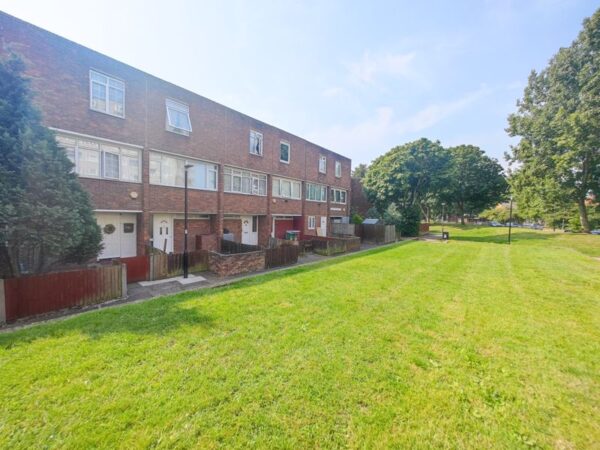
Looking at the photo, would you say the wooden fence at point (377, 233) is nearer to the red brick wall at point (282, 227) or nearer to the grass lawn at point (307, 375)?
the red brick wall at point (282, 227)

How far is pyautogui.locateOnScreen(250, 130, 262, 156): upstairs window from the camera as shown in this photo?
53.0ft

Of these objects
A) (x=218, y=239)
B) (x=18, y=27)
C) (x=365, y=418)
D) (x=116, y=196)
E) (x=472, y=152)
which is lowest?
(x=365, y=418)

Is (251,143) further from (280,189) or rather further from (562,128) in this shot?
(562,128)

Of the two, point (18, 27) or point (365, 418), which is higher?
point (18, 27)

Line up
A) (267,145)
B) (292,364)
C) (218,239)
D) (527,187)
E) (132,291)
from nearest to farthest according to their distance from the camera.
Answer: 1. (292,364)
2. (132,291)
3. (218,239)
4. (267,145)
5. (527,187)

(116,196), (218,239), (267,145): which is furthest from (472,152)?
(116,196)

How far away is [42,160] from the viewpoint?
236 inches

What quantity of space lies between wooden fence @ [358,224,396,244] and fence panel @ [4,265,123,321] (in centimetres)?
1988

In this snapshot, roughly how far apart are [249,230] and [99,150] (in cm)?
925

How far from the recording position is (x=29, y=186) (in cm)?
584

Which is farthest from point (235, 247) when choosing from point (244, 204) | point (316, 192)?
point (316, 192)

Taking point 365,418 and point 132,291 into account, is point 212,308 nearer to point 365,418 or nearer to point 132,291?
point 132,291

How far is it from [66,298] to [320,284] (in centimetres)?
692

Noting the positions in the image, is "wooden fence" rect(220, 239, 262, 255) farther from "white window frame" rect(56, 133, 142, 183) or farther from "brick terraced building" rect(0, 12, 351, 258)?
"white window frame" rect(56, 133, 142, 183)
